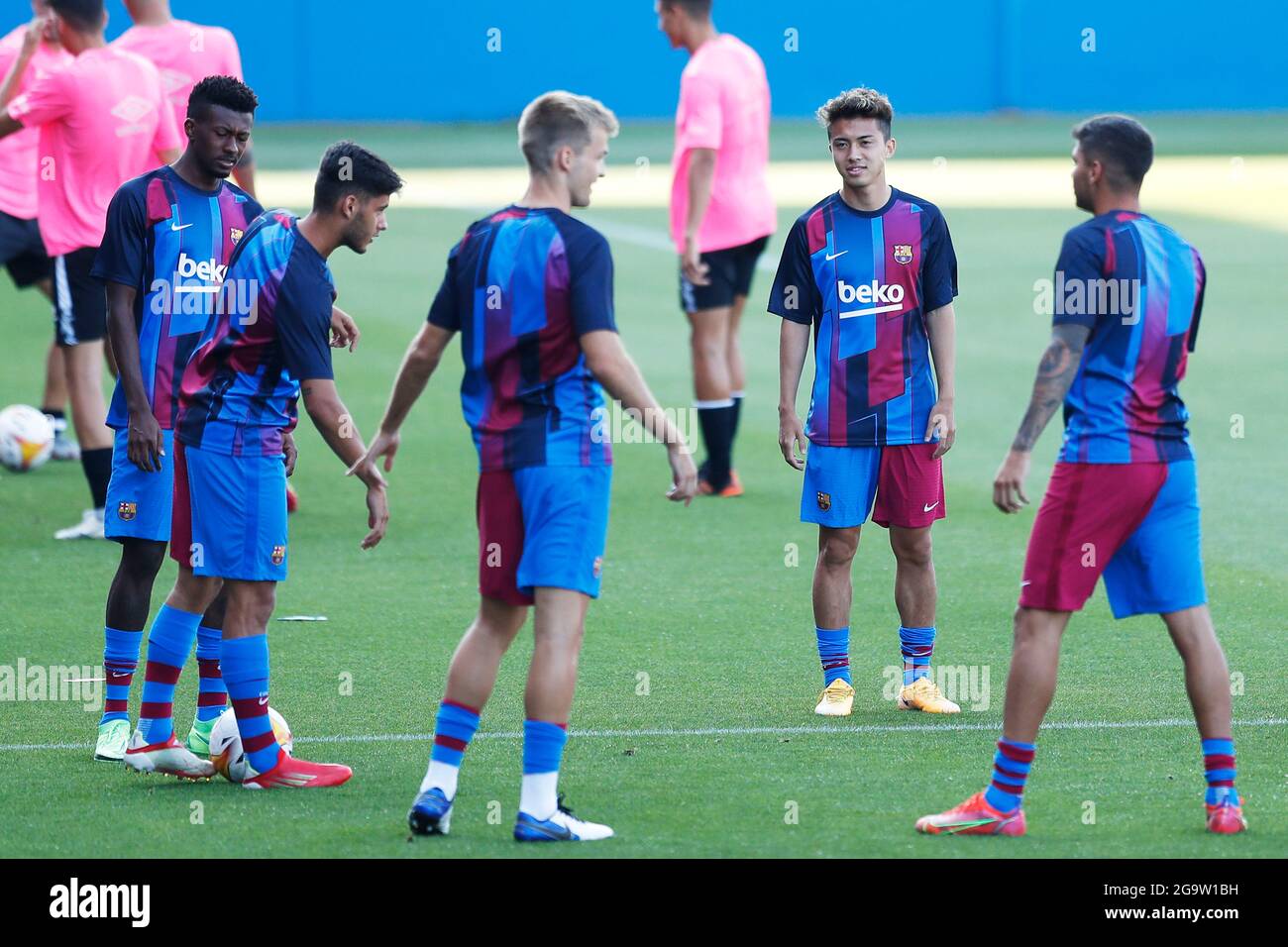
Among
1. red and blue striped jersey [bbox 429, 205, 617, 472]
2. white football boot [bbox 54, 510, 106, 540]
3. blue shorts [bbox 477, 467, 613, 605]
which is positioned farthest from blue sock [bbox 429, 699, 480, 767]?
white football boot [bbox 54, 510, 106, 540]

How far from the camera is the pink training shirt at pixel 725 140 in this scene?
10.5m

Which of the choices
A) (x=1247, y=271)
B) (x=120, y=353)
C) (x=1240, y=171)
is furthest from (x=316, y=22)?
(x=120, y=353)

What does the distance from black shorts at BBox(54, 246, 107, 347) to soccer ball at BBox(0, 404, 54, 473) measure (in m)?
2.18

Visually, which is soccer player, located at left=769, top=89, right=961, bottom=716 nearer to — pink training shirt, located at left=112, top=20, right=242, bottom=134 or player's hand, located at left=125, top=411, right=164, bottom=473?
player's hand, located at left=125, top=411, right=164, bottom=473

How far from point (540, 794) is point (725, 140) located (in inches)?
258

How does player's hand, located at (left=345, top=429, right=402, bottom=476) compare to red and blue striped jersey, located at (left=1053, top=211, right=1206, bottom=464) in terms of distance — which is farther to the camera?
player's hand, located at (left=345, top=429, right=402, bottom=476)

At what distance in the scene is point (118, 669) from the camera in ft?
19.9

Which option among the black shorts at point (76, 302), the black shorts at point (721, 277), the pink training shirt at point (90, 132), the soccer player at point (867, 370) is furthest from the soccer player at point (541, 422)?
the black shorts at point (721, 277)

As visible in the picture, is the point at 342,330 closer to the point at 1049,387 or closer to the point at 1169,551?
the point at 1049,387

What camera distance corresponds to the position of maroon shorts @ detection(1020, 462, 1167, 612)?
4.95 metres
